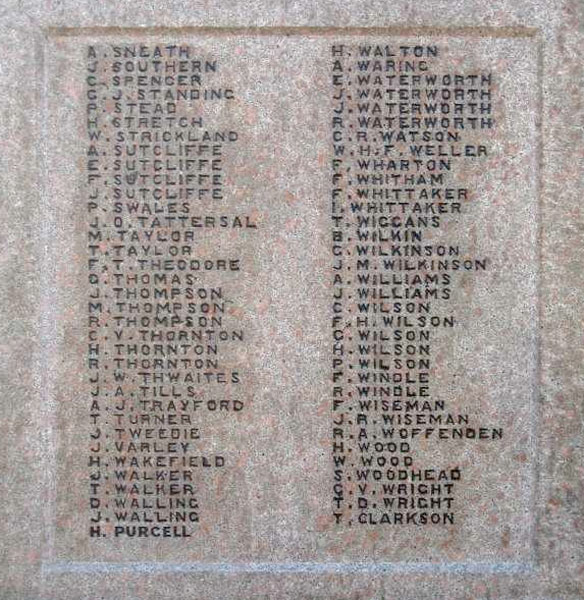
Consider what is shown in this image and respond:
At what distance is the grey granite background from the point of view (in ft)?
11.3

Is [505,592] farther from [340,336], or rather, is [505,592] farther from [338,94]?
[338,94]

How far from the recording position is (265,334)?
349cm

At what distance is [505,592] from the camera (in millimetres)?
3504

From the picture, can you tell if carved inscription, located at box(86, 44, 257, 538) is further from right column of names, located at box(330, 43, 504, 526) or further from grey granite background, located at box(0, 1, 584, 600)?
right column of names, located at box(330, 43, 504, 526)

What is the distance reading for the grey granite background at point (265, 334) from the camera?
11.3 feet

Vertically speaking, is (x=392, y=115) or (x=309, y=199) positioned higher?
(x=392, y=115)

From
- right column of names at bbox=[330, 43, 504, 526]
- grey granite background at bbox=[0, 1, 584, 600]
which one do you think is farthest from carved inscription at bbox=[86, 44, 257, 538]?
right column of names at bbox=[330, 43, 504, 526]

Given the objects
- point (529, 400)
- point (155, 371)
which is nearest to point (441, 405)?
point (529, 400)

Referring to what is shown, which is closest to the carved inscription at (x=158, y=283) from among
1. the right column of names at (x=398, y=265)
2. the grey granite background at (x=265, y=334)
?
the grey granite background at (x=265, y=334)

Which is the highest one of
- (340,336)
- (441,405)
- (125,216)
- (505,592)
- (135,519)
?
(125,216)

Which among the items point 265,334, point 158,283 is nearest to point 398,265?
point 265,334

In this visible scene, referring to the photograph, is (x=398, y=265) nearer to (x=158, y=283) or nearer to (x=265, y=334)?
→ (x=265, y=334)

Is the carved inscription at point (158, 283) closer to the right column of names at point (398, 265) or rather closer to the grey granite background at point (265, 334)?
the grey granite background at point (265, 334)

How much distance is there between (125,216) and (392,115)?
1215 millimetres
